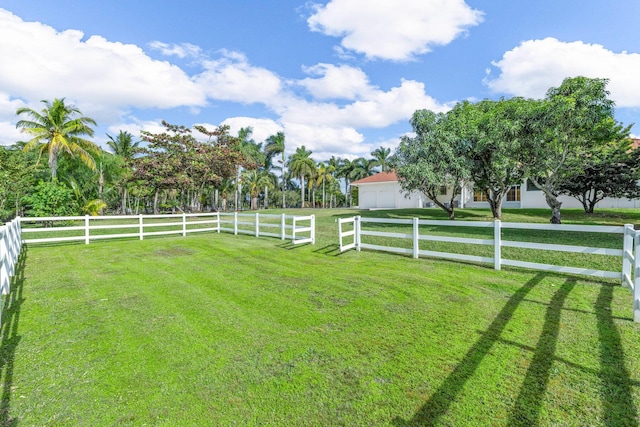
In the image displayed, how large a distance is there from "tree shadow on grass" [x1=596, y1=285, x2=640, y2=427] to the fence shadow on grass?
15.4 ft

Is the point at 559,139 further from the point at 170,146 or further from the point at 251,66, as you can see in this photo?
the point at 170,146

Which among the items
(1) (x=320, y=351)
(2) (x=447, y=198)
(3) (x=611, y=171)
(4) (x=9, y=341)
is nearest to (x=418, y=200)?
(2) (x=447, y=198)

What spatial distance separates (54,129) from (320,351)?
31576 millimetres

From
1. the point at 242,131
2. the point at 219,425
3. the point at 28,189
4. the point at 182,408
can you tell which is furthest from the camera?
the point at 242,131

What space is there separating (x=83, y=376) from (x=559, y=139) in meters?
15.1

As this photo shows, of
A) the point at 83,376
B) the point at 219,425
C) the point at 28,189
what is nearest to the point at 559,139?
the point at 219,425

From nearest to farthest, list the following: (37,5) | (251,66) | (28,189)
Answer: (37,5) → (28,189) → (251,66)

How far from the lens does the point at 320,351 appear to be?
133 inches

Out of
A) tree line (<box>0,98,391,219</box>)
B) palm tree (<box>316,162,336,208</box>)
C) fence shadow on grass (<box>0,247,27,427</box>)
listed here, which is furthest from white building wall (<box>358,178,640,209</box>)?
fence shadow on grass (<box>0,247,27,427</box>)

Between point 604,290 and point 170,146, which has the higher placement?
point 170,146

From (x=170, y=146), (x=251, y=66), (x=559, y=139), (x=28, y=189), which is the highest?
(x=251, y=66)

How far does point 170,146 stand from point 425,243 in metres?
20.3

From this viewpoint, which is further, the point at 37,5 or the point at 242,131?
the point at 242,131

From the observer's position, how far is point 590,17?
10352mm
